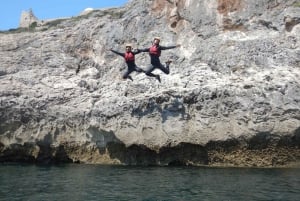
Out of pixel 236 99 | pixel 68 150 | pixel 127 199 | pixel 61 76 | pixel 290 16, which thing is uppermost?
pixel 290 16

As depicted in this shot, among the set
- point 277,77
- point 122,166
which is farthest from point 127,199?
point 277,77

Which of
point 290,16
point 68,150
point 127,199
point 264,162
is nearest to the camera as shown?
Answer: point 127,199

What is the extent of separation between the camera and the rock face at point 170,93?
82.4 feet

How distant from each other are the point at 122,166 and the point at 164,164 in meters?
2.31

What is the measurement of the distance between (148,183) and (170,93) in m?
7.60

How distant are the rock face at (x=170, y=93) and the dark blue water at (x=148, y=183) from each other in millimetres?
1853

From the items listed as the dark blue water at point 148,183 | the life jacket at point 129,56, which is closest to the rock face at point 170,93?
the dark blue water at point 148,183

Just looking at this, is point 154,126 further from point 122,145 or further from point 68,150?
point 68,150

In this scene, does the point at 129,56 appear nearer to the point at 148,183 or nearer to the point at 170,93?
the point at 170,93

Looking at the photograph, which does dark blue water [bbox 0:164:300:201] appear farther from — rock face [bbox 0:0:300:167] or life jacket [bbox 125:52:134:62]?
life jacket [bbox 125:52:134:62]

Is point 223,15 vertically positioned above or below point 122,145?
above

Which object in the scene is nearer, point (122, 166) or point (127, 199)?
point (127, 199)

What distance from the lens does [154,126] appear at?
2678cm

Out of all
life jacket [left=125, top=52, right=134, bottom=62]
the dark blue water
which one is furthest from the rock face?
life jacket [left=125, top=52, right=134, bottom=62]
